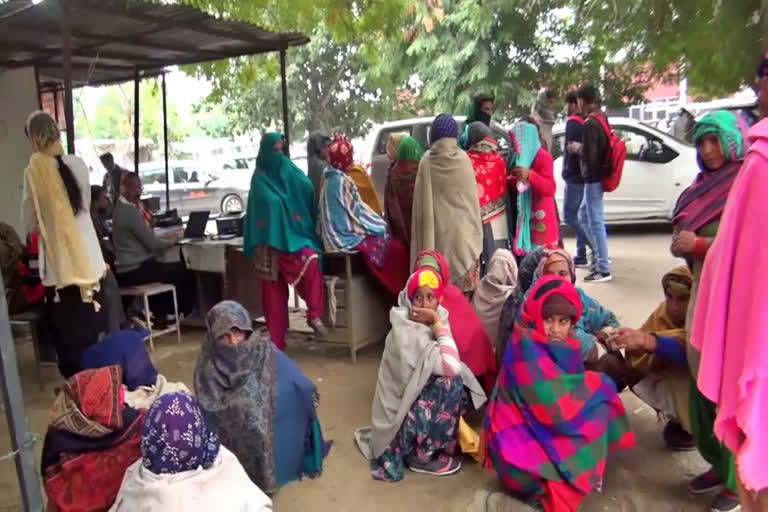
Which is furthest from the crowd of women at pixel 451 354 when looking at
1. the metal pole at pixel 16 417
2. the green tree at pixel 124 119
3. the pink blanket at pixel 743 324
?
the green tree at pixel 124 119

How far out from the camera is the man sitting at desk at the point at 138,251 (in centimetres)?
554

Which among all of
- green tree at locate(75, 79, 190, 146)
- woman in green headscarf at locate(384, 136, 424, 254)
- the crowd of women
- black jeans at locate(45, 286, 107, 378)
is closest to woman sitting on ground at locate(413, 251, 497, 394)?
the crowd of women

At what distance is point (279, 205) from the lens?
4.83 meters

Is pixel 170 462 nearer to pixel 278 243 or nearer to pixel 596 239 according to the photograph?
pixel 278 243

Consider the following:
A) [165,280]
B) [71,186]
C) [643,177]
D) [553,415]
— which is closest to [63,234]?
[71,186]

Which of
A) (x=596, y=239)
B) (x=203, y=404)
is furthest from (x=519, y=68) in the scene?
(x=203, y=404)

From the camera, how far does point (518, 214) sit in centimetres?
491

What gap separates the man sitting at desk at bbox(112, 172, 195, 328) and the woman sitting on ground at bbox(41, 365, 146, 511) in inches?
129

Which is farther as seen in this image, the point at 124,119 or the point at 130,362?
the point at 124,119

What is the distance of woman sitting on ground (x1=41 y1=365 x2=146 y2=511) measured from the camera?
7.80 ft

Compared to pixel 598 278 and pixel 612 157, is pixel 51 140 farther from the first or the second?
pixel 598 278

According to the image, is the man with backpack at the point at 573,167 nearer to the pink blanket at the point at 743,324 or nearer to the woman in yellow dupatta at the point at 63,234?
the woman in yellow dupatta at the point at 63,234

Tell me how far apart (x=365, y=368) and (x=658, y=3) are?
11.0ft

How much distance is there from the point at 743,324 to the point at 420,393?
174 centimetres
